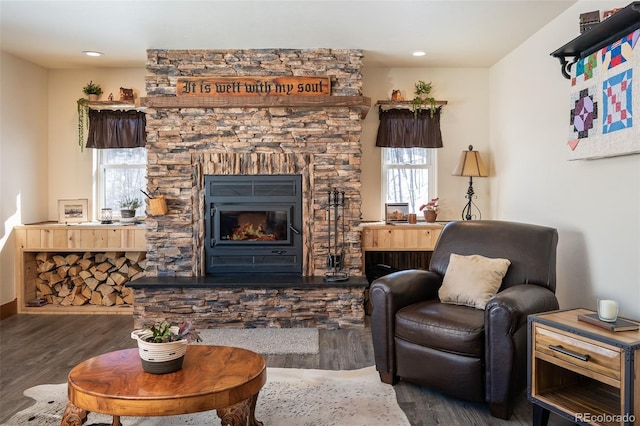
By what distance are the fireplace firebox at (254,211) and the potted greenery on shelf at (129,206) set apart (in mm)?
1017

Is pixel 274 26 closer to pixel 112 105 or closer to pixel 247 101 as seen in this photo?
pixel 247 101

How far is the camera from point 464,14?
3.56 m

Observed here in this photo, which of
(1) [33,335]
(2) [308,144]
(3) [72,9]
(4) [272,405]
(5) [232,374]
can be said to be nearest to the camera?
(5) [232,374]

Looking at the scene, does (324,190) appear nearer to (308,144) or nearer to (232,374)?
(308,144)

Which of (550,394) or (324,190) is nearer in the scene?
(550,394)

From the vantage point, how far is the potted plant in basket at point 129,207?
493cm

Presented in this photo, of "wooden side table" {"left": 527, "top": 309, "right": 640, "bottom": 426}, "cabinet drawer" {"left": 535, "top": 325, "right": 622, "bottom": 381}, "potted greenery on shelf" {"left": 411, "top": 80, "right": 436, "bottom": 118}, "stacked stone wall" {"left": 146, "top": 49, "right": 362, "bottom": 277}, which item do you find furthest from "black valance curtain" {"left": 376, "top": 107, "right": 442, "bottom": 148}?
"cabinet drawer" {"left": 535, "top": 325, "right": 622, "bottom": 381}

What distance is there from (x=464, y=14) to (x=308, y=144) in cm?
170

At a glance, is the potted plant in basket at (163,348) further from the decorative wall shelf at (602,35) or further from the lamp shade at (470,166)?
the lamp shade at (470,166)

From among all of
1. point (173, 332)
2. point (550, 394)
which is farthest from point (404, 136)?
point (173, 332)

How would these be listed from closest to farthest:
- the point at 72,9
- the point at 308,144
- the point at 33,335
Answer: the point at 72,9, the point at 33,335, the point at 308,144

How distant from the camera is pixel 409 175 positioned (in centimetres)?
520

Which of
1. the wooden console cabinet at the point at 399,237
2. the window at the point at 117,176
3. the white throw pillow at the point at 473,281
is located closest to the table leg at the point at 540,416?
the white throw pillow at the point at 473,281

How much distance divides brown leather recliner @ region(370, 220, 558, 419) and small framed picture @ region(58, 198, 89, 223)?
3572mm
